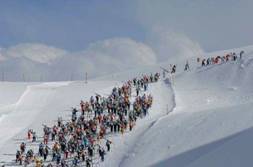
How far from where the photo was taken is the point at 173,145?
44.8 meters

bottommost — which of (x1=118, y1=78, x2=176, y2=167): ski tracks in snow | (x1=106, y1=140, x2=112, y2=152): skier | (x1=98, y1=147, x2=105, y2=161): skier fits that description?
(x1=98, y1=147, x2=105, y2=161): skier

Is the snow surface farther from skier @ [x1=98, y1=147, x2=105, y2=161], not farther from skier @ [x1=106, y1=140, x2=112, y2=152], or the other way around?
skier @ [x1=106, y1=140, x2=112, y2=152]

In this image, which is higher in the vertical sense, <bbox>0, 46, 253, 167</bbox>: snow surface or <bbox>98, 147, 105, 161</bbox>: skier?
<bbox>0, 46, 253, 167</bbox>: snow surface

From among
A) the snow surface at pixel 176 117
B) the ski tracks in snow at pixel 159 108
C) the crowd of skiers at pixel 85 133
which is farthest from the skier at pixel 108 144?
the ski tracks in snow at pixel 159 108

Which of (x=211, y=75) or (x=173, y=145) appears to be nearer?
(x=173, y=145)

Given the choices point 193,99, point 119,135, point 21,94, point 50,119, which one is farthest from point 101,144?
point 21,94

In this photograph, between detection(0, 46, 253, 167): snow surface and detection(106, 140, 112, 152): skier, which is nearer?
detection(0, 46, 253, 167): snow surface

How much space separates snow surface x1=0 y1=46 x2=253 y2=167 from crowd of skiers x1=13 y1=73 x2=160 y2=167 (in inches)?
37.5

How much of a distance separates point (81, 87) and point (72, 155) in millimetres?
29610

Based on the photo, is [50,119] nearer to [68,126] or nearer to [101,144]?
[68,126]

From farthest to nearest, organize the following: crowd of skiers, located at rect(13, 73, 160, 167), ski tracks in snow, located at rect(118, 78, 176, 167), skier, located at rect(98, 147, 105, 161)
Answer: ski tracks in snow, located at rect(118, 78, 176, 167)
crowd of skiers, located at rect(13, 73, 160, 167)
skier, located at rect(98, 147, 105, 161)

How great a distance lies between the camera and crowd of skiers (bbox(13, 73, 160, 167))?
44.9m

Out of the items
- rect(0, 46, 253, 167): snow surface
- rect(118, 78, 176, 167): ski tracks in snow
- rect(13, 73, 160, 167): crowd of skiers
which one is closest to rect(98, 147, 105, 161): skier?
rect(13, 73, 160, 167): crowd of skiers

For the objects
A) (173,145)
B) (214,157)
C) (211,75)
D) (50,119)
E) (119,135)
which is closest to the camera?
(214,157)
